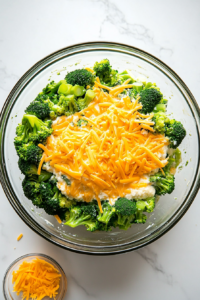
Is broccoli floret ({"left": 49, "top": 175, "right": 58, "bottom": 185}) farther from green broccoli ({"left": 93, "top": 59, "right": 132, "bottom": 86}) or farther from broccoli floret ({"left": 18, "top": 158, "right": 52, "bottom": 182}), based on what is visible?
green broccoli ({"left": 93, "top": 59, "right": 132, "bottom": 86})

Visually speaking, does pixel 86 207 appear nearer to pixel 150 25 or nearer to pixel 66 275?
pixel 66 275

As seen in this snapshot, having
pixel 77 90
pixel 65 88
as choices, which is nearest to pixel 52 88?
pixel 65 88

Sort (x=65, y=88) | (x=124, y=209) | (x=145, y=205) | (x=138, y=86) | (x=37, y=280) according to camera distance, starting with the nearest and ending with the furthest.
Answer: (x=124, y=209), (x=145, y=205), (x=65, y=88), (x=138, y=86), (x=37, y=280)

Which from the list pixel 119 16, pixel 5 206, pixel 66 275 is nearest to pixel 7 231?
pixel 5 206

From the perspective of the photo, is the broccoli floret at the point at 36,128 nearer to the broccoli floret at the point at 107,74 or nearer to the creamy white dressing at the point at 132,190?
the creamy white dressing at the point at 132,190

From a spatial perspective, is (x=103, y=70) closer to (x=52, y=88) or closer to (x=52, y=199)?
(x=52, y=88)
